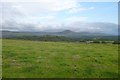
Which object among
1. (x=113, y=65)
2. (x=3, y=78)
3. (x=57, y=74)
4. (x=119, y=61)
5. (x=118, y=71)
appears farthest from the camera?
(x=119, y=61)

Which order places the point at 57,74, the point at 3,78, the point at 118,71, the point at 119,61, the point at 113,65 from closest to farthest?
1. the point at 3,78
2. the point at 57,74
3. the point at 118,71
4. the point at 113,65
5. the point at 119,61

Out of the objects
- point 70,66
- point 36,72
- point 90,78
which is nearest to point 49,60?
point 70,66

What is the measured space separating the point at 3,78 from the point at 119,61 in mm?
21073

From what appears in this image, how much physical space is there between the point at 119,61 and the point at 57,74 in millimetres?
14655

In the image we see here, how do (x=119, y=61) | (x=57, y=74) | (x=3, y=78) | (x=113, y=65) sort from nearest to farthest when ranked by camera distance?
(x=3, y=78)
(x=57, y=74)
(x=113, y=65)
(x=119, y=61)

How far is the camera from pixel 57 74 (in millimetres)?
30844

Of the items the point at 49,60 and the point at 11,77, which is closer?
the point at 11,77

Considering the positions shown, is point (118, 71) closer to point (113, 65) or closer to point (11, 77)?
point (113, 65)

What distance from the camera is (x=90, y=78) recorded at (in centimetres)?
2975

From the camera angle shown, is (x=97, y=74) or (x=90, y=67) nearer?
(x=97, y=74)

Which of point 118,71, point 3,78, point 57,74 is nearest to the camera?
point 3,78

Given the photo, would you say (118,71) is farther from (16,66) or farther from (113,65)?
(16,66)

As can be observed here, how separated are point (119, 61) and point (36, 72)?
16.5 meters

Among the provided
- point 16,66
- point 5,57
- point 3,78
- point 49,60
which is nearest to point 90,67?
point 49,60
